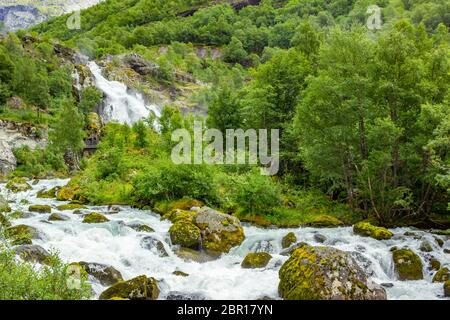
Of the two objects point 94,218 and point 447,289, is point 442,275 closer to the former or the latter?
point 447,289

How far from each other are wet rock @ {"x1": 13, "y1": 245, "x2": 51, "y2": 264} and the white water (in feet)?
199

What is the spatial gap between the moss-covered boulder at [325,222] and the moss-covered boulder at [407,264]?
765cm

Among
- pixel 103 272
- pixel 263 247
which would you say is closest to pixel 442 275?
pixel 263 247

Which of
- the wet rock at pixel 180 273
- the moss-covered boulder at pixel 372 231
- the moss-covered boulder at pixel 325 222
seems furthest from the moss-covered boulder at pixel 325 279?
the moss-covered boulder at pixel 325 222

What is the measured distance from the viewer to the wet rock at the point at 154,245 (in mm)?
20752

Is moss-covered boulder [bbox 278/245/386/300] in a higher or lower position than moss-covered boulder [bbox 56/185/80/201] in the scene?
higher

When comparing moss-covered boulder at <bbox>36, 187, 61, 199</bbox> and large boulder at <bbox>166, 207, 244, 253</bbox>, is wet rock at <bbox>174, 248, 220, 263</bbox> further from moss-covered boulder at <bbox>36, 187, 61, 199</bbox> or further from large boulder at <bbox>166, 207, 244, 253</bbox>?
moss-covered boulder at <bbox>36, 187, 61, 199</bbox>

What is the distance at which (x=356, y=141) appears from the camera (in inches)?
1051

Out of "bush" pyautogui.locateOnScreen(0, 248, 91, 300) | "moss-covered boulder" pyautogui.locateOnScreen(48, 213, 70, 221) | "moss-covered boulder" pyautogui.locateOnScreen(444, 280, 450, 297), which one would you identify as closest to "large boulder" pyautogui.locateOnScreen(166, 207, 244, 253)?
"moss-covered boulder" pyautogui.locateOnScreen(48, 213, 70, 221)

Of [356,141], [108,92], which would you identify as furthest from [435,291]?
[108,92]

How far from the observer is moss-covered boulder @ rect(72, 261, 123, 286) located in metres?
16.5

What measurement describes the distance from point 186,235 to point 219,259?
227 centimetres

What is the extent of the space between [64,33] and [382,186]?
198379mm

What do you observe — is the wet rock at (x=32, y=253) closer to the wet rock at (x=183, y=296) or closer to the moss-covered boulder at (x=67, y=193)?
the wet rock at (x=183, y=296)
